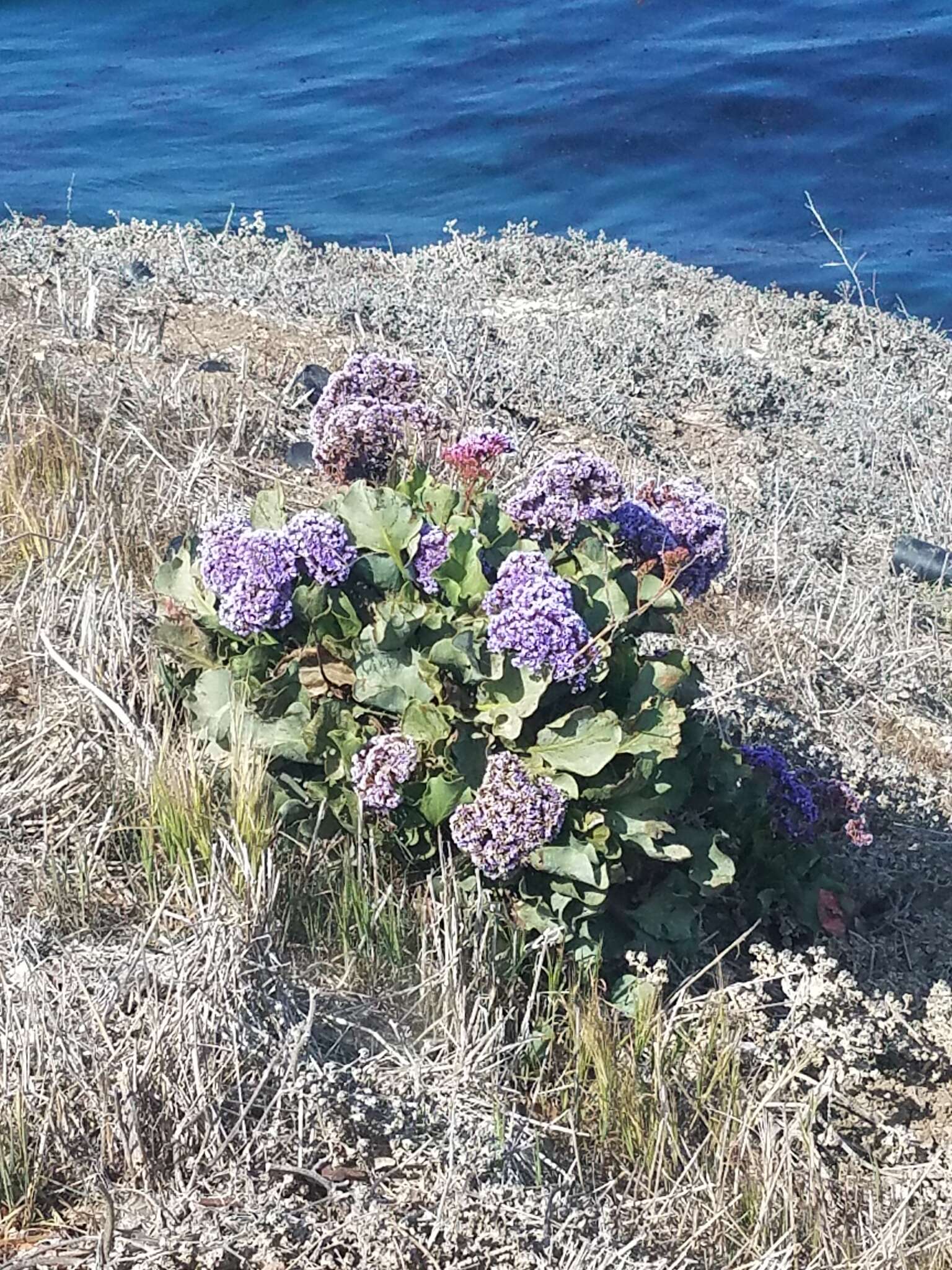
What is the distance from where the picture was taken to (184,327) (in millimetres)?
6715

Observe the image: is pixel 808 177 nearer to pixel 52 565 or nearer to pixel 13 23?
pixel 13 23

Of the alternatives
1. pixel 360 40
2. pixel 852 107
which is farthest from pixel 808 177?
pixel 360 40

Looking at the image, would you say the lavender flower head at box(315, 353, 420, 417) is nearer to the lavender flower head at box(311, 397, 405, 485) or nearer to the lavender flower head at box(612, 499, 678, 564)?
the lavender flower head at box(311, 397, 405, 485)

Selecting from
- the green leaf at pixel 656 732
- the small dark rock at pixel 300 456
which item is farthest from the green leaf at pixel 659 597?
the small dark rock at pixel 300 456

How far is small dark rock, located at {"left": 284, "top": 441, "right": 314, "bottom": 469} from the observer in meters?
5.15

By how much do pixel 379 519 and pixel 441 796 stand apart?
1.90ft

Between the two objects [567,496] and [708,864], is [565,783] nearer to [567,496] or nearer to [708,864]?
[708,864]

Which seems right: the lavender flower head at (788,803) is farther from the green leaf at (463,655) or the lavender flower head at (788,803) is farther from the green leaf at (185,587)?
the green leaf at (185,587)

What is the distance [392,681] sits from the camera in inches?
116

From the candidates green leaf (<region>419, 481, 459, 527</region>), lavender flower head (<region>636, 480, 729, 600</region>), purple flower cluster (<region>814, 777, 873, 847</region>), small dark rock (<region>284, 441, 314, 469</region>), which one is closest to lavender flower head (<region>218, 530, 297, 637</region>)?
green leaf (<region>419, 481, 459, 527</region>)

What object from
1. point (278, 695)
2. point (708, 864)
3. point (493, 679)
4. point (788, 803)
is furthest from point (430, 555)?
point (788, 803)

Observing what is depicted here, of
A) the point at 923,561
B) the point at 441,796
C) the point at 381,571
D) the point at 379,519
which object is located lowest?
the point at 923,561

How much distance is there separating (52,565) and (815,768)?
2091 mm

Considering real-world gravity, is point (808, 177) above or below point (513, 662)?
below
